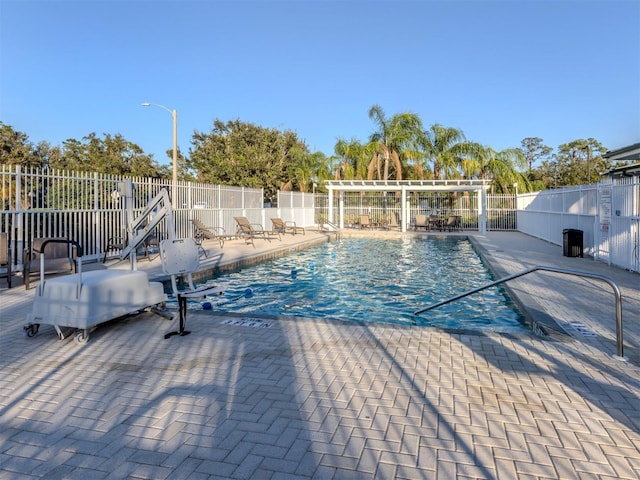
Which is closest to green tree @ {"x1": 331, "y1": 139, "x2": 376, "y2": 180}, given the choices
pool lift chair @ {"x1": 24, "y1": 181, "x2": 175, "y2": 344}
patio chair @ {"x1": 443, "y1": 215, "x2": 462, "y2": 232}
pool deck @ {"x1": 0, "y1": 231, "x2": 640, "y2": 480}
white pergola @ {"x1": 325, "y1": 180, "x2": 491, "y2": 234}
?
white pergola @ {"x1": 325, "y1": 180, "x2": 491, "y2": 234}

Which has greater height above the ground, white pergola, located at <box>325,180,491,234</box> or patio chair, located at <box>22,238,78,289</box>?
white pergola, located at <box>325,180,491,234</box>

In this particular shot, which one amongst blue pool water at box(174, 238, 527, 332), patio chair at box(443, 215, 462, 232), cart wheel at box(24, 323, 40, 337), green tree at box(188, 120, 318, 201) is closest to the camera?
cart wheel at box(24, 323, 40, 337)

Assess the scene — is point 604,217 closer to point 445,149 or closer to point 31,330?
point 31,330

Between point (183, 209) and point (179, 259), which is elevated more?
point (183, 209)

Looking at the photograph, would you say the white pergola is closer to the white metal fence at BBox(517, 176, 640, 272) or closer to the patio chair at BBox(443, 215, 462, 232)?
the patio chair at BBox(443, 215, 462, 232)

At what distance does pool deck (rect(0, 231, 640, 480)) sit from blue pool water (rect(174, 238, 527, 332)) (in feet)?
5.03

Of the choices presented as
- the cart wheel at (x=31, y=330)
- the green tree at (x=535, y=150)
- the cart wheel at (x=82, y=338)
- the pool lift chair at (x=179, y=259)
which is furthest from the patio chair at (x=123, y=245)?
the green tree at (x=535, y=150)

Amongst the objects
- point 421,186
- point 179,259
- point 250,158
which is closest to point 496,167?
point 421,186

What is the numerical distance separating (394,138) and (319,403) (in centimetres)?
2720

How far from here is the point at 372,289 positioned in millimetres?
8617

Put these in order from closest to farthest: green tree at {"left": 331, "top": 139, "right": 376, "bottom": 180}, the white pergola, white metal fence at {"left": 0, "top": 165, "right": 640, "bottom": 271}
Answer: white metal fence at {"left": 0, "top": 165, "right": 640, "bottom": 271} → the white pergola → green tree at {"left": 331, "top": 139, "right": 376, "bottom": 180}

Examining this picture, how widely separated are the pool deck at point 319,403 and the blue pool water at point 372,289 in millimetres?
1533

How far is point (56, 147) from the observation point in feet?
122

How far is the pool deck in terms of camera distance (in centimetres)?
234
